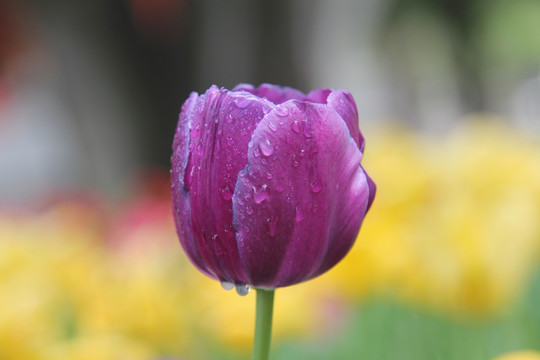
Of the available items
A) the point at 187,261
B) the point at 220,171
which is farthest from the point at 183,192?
the point at 187,261

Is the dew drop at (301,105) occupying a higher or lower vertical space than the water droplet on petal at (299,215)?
higher

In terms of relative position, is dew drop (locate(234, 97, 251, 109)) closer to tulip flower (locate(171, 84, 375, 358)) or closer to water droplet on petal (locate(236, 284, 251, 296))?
tulip flower (locate(171, 84, 375, 358))

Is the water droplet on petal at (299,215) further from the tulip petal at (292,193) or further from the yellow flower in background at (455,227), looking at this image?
the yellow flower in background at (455,227)

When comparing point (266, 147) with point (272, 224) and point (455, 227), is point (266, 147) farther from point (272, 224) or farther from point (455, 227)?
point (455, 227)

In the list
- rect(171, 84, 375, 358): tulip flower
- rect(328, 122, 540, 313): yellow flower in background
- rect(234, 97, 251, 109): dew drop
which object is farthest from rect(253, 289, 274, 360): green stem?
rect(328, 122, 540, 313): yellow flower in background

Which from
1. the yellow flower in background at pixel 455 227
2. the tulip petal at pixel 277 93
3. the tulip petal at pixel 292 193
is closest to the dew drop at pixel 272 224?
the tulip petal at pixel 292 193

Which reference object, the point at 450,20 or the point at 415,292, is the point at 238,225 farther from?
the point at 450,20

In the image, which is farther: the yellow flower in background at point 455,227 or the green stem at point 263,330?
the yellow flower in background at point 455,227
